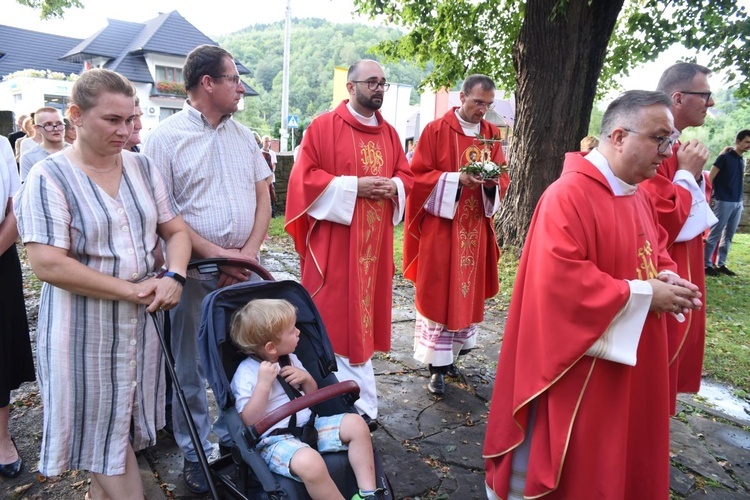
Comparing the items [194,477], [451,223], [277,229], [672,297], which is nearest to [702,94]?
[672,297]

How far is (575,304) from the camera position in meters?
2.18

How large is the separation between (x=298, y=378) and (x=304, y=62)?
7275cm

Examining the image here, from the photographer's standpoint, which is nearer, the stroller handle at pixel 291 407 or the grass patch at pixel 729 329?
the stroller handle at pixel 291 407

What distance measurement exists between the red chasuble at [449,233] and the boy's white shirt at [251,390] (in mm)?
1968

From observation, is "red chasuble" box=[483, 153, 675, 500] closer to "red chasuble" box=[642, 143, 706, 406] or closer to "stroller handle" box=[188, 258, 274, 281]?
"red chasuble" box=[642, 143, 706, 406]

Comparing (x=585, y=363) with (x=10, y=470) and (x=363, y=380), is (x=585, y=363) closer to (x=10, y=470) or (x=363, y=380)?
(x=363, y=380)

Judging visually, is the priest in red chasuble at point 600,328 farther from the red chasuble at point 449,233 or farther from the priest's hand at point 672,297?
the red chasuble at point 449,233

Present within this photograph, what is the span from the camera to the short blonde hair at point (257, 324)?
2398 millimetres

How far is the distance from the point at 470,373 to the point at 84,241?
3.30 meters

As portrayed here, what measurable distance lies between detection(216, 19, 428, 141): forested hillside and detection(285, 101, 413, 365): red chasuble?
5525cm

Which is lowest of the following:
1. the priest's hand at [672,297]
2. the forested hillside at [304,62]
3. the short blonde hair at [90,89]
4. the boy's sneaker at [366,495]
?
the boy's sneaker at [366,495]

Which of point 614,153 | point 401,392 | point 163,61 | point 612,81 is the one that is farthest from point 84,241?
point 163,61

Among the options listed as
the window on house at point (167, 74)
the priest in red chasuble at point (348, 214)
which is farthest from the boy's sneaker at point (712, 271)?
the window on house at point (167, 74)

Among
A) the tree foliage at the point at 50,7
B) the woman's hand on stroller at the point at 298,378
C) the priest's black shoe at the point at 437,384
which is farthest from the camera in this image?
the tree foliage at the point at 50,7
